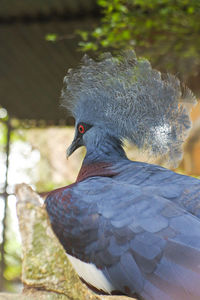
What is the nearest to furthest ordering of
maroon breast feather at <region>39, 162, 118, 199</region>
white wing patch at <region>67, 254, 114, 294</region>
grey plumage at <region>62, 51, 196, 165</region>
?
white wing patch at <region>67, 254, 114, 294</region> < maroon breast feather at <region>39, 162, 118, 199</region> < grey plumage at <region>62, 51, 196, 165</region>

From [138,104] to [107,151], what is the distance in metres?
0.27

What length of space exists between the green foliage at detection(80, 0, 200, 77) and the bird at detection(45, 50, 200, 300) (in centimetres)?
121

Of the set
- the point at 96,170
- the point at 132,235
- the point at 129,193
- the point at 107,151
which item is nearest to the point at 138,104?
the point at 107,151

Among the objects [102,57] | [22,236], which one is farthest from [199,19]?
[22,236]

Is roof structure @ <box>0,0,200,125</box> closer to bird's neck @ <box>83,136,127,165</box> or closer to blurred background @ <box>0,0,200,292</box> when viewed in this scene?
blurred background @ <box>0,0,200,292</box>

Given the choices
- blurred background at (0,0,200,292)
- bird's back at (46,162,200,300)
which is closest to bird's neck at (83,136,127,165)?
bird's back at (46,162,200,300)

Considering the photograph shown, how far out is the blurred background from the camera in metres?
3.26

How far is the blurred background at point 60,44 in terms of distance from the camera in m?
3.26

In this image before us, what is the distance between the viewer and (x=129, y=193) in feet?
4.85

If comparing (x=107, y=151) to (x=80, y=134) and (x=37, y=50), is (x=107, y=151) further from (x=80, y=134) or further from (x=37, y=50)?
(x=37, y=50)

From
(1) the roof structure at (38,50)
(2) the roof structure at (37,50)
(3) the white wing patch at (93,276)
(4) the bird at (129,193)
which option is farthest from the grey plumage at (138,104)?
(2) the roof structure at (37,50)

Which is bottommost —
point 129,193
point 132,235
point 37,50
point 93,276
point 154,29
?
point 93,276

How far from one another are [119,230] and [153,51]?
108 inches

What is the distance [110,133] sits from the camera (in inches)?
75.6
